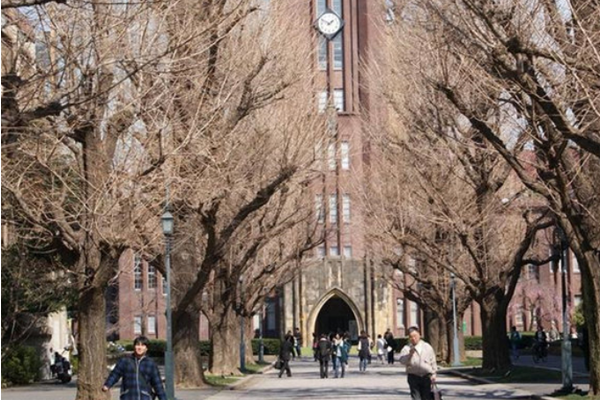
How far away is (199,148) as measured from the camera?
27.5 metres

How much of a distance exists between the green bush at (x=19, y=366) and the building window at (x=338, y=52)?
49.5 m

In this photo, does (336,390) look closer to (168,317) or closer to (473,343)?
(168,317)

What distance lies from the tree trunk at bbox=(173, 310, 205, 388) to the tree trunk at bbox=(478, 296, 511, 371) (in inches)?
379

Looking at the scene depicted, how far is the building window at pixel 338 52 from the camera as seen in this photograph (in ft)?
300

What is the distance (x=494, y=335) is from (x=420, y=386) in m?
21.4

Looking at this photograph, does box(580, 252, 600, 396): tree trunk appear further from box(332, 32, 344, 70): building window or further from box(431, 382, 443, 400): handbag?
box(332, 32, 344, 70): building window

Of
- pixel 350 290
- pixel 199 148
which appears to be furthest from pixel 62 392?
pixel 350 290

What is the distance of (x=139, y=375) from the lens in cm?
1605

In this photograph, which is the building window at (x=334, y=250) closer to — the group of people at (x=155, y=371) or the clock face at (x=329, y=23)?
the clock face at (x=329, y=23)

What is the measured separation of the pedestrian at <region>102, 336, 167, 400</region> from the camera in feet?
52.6

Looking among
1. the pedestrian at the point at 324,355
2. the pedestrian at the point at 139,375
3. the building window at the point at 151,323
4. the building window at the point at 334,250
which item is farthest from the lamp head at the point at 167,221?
the building window at the point at 151,323

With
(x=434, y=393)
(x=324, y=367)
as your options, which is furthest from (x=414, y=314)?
(x=434, y=393)

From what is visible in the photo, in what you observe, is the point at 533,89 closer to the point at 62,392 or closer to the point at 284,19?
the point at 284,19

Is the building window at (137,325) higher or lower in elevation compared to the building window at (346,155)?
lower
